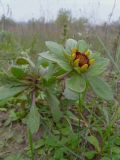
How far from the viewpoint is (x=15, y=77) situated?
1065 millimetres

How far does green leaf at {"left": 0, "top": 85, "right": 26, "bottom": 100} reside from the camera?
3.40ft

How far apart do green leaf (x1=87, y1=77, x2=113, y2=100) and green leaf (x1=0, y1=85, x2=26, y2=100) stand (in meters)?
0.22

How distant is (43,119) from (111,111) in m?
0.39

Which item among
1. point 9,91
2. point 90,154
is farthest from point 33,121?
point 90,154

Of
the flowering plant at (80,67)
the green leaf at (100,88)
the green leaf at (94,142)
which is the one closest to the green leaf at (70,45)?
the flowering plant at (80,67)

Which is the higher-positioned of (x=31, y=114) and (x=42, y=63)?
(x=42, y=63)

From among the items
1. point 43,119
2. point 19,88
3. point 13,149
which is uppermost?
point 19,88

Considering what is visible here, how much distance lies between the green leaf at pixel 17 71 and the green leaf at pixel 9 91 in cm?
4

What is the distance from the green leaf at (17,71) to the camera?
104 centimetres

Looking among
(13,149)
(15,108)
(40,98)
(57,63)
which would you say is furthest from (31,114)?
(15,108)

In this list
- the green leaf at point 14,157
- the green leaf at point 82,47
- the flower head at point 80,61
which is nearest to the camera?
the flower head at point 80,61

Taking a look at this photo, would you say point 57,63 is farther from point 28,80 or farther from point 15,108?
point 15,108

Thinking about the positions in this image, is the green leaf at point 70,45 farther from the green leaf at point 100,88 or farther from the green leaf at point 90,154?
the green leaf at point 90,154

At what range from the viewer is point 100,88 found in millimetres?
1044
